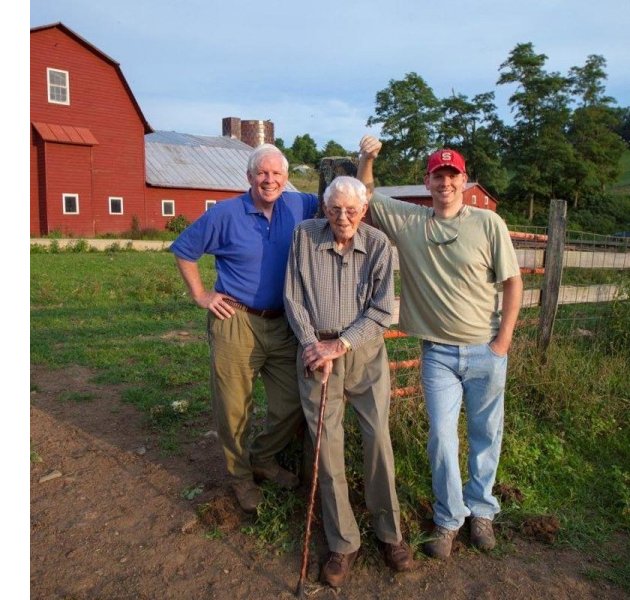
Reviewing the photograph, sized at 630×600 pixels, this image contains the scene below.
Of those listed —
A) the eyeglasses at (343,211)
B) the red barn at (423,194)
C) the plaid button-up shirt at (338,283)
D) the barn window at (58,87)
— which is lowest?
the plaid button-up shirt at (338,283)

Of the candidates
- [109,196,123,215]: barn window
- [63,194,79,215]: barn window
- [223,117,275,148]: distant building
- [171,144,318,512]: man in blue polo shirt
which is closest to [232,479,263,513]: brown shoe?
[171,144,318,512]: man in blue polo shirt

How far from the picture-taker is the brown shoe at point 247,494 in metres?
3.83

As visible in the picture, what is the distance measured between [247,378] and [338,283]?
93 cm

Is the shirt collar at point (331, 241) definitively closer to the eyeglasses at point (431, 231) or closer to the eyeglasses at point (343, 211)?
the eyeglasses at point (343, 211)

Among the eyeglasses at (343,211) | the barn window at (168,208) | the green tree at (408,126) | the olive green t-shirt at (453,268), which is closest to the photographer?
the eyeglasses at (343,211)

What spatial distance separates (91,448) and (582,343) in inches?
176

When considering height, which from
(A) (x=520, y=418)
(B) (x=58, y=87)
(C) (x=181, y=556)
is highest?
(B) (x=58, y=87)

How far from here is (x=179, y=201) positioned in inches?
1240

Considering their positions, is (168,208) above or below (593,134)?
below

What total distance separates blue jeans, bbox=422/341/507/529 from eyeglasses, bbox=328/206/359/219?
892 mm

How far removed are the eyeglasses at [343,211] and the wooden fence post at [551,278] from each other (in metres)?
2.96

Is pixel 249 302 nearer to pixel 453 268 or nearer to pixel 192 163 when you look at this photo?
pixel 453 268

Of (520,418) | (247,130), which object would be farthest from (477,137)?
(520,418)

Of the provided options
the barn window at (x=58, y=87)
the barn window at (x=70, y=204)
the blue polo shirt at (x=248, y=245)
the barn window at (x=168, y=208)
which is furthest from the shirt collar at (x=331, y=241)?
the barn window at (x=168, y=208)
